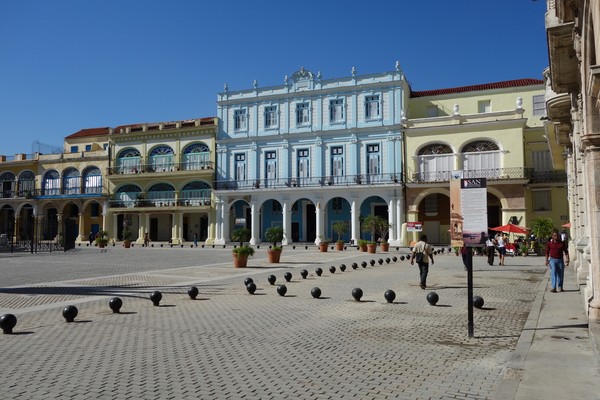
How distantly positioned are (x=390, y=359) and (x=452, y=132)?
114 ft

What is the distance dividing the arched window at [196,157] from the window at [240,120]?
3659 mm

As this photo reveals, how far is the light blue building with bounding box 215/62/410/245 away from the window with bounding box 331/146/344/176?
87 millimetres

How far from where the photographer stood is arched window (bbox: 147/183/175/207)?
48312 mm

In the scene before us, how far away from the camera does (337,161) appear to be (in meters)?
42.9

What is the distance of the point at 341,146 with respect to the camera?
1686 inches

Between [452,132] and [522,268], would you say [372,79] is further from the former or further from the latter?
[522,268]

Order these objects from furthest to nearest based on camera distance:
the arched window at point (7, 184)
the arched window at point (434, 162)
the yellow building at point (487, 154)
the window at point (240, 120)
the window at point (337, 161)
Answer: the arched window at point (7, 184), the window at point (240, 120), the window at point (337, 161), the arched window at point (434, 162), the yellow building at point (487, 154)

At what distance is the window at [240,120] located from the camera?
153 feet

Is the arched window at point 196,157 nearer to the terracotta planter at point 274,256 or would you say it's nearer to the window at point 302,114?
the window at point 302,114

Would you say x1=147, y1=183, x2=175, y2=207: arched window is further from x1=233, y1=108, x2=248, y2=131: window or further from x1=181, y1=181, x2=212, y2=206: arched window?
x1=233, y1=108, x2=248, y2=131: window

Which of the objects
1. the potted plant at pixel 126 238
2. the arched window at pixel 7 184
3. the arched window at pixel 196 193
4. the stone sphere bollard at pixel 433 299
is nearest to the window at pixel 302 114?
the arched window at pixel 196 193

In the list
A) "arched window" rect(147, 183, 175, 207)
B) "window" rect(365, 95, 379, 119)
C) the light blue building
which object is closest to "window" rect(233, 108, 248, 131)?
the light blue building

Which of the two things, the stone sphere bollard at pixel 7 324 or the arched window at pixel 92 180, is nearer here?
the stone sphere bollard at pixel 7 324

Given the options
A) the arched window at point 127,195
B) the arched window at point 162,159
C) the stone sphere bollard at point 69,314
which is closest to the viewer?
the stone sphere bollard at point 69,314
